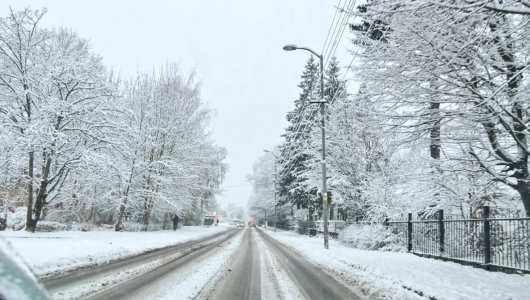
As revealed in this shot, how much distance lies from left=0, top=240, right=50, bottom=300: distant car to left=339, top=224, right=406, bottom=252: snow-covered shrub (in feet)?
60.5

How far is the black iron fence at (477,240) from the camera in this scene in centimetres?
1059

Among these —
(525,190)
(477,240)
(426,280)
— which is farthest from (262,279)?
(477,240)

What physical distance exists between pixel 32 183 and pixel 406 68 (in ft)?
57.2

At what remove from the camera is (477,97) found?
8492 mm

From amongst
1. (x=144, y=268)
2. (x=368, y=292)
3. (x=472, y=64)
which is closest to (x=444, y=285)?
(x=368, y=292)

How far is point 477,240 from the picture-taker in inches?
498

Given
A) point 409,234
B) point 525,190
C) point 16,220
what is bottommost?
point 16,220

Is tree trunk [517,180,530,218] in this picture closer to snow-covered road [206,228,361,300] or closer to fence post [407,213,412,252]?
snow-covered road [206,228,361,300]

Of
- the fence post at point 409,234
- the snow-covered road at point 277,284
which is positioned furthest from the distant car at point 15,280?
the fence post at point 409,234

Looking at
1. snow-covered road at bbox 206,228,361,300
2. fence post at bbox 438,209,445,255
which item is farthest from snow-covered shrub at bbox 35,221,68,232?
fence post at bbox 438,209,445,255

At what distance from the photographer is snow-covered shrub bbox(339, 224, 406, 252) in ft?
60.5

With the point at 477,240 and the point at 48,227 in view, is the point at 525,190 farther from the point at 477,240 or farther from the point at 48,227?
the point at 48,227

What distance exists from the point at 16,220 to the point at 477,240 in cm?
2263

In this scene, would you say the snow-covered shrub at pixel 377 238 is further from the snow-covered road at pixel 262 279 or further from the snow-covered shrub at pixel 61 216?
the snow-covered shrub at pixel 61 216
